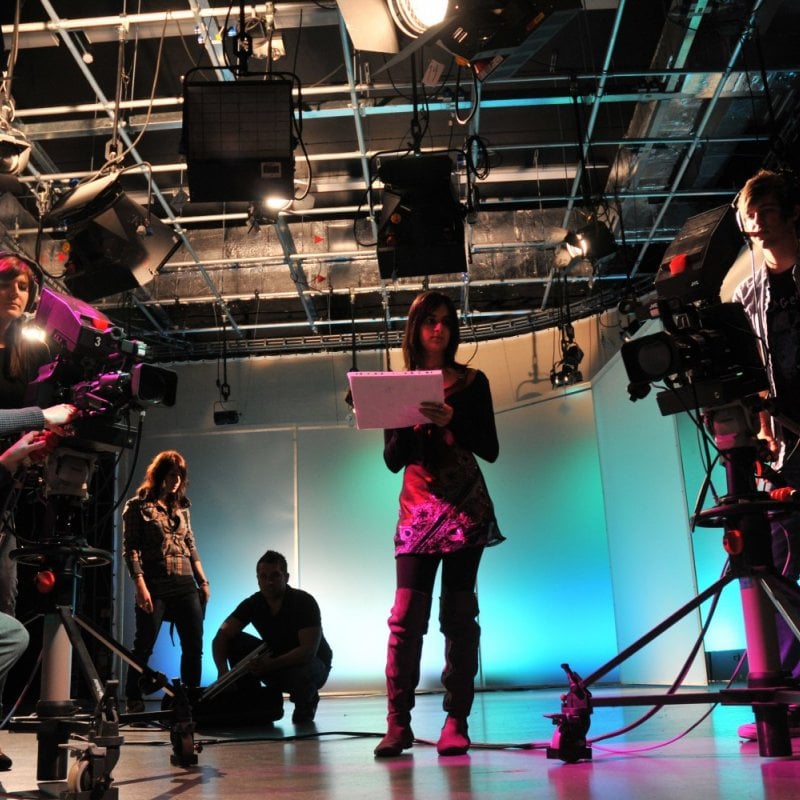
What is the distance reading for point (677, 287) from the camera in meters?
2.25

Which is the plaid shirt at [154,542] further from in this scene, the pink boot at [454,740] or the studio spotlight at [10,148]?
the pink boot at [454,740]

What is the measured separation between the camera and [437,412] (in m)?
2.38

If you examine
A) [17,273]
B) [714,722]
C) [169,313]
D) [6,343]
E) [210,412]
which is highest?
[169,313]

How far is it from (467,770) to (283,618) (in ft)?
8.96

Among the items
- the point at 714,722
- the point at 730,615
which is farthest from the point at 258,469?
the point at 714,722

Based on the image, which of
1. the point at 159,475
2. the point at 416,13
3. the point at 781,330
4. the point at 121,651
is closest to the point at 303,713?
the point at 159,475

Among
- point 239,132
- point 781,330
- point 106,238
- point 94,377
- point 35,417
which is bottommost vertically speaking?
point 35,417

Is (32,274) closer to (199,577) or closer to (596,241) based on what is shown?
(199,577)

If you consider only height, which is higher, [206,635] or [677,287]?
[677,287]

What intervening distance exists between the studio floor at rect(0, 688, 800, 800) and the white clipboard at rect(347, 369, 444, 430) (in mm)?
858

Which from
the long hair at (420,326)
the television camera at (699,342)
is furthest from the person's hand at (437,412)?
the television camera at (699,342)

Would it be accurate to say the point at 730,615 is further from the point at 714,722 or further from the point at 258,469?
the point at 258,469

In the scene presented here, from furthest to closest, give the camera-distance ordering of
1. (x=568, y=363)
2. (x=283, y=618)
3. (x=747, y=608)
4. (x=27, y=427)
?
(x=568, y=363) → (x=283, y=618) → (x=747, y=608) → (x=27, y=427)

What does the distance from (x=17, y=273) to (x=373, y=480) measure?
662 cm
